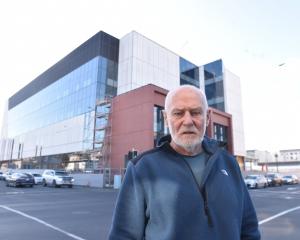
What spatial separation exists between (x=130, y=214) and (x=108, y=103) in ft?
121

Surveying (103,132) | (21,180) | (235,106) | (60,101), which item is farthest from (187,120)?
(235,106)

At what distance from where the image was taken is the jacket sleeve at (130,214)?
1704 millimetres

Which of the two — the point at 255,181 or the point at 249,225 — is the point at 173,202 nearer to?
the point at 249,225

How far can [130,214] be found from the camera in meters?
1.74

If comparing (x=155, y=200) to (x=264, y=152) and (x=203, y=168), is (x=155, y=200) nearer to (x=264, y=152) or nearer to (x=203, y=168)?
(x=203, y=168)

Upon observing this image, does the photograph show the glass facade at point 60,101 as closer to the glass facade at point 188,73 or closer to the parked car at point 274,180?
the glass facade at point 188,73

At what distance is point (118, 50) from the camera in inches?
1897

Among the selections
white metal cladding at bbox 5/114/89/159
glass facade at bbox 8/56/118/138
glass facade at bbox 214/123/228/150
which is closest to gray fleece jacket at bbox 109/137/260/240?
glass facade at bbox 214/123/228/150

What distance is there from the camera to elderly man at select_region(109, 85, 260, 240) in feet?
5.41

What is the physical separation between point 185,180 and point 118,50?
48369 millimetres

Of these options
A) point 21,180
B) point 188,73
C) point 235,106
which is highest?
point 188,73

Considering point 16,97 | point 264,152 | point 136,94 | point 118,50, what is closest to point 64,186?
point 136,94

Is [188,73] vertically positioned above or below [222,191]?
above

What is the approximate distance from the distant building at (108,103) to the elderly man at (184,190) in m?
24.2
